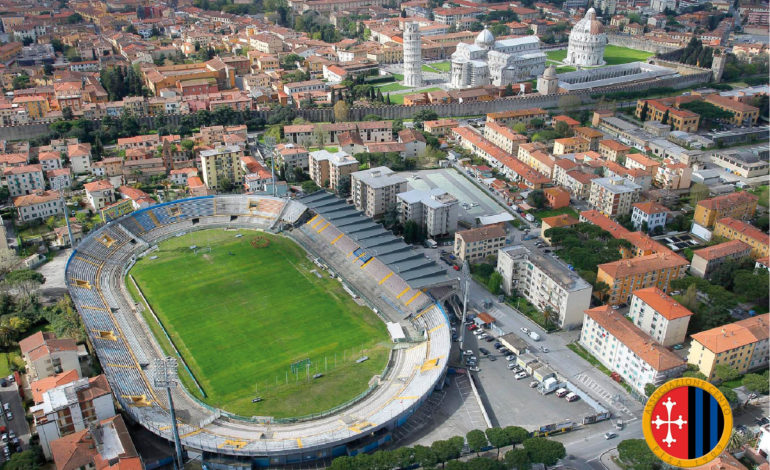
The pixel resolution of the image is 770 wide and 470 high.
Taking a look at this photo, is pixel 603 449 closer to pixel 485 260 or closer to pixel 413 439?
pixel 413 439

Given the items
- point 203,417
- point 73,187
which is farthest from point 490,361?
point 73,187

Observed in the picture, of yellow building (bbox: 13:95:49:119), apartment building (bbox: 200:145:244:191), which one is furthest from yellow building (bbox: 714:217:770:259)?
yellow building (bbox: 13:95:49:119)

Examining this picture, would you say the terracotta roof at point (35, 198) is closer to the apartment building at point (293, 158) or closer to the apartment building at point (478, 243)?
the apartment building at point (293, 158)

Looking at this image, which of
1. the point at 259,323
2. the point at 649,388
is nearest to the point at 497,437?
the point at 649,388

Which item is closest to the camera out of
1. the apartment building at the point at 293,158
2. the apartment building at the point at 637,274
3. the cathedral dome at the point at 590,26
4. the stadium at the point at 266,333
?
the stadium at the point at 266,333

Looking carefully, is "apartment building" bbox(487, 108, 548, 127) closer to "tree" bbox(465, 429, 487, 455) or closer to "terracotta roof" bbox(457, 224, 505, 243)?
"terracotta roof" bbox(457, 224, 505, 243)

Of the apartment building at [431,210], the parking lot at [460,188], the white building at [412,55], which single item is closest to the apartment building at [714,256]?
the parking lot at [460,188]
